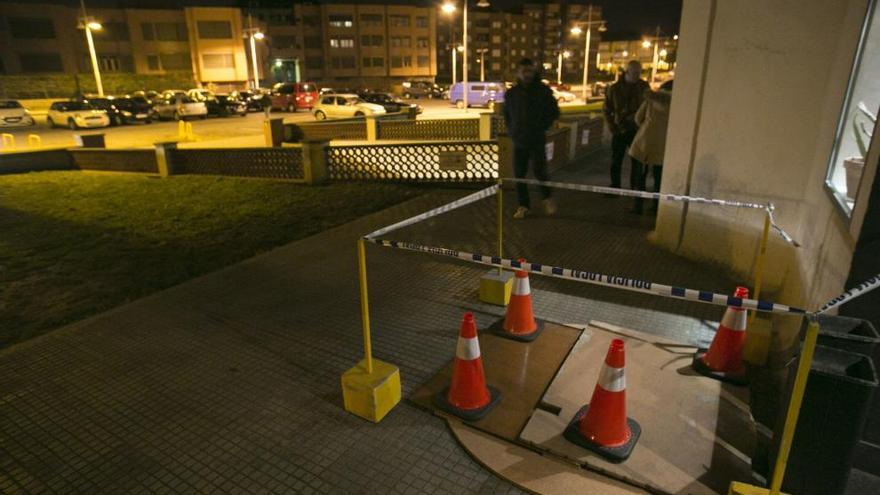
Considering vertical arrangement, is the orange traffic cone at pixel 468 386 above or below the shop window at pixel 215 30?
below

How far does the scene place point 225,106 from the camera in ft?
102

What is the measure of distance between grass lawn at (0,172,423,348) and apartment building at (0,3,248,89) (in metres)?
50.3

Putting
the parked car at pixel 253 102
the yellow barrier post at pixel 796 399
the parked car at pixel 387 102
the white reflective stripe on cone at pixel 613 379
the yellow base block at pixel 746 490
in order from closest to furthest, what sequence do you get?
the yellow barrier post at pixel 796 399 < the yellow base block at pixel 746 490 < the white reflective stripe on cone at pixel 613 379 < the parked car at pixel 387 102 < the parked car at pixel 253 102

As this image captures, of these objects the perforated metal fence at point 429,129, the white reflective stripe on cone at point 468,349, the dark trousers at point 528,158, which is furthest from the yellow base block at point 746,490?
the perforated metal fence at point 429,129

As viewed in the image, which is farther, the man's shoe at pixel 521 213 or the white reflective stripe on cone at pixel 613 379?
the man's shoe at pixel 521 213

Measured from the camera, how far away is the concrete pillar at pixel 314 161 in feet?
36.1

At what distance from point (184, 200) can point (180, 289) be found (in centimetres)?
516

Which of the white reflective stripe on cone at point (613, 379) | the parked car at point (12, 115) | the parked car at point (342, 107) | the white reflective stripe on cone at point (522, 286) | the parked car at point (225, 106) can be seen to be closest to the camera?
the white reflective stripe on cone at point (613, 379)

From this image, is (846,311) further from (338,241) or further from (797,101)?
(338,241)

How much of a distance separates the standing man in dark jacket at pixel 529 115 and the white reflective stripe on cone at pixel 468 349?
471 cm

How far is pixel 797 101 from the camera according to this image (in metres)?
4.45

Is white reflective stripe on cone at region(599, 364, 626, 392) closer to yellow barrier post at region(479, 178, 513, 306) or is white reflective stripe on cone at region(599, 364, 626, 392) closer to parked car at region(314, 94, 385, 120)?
yellow barrier post at region(479, 178, 513, 306)

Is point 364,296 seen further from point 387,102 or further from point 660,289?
point 387,102

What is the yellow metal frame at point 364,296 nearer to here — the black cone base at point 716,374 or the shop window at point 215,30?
the black cone base at point 716,374
